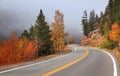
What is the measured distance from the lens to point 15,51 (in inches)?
3435

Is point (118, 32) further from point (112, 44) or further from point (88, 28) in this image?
point (88, 28)

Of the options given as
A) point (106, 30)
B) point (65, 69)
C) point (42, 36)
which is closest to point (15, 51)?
point (42, 36)

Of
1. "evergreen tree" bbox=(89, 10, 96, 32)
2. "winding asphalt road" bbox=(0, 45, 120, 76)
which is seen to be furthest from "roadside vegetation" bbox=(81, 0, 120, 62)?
"winding asphalt road" bbox=(0, 45, 120, 76)

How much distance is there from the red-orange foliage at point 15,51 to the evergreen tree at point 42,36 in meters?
11.8

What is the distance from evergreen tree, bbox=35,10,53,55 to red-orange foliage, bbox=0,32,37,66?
11815 mm

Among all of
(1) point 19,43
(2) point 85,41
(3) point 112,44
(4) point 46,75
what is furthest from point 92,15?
(4) point 46,75

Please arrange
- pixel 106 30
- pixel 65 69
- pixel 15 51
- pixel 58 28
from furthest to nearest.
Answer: pixel 15 51 < pixel 106 30 < pixel 58 28 < pixel 65 69

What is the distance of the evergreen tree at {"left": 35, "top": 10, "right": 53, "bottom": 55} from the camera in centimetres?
6619

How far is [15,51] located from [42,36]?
23101 mm

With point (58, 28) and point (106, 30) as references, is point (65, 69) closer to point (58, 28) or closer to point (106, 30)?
point (58, 28)

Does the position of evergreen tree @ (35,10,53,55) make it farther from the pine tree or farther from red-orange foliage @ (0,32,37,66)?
red-orange foliage @ (0,32,37,66)

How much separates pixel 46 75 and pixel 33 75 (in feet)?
2.12

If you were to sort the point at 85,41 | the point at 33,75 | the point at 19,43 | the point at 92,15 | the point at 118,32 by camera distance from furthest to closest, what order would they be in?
the point at 92,15 < the point at 85,41 < the point at 19,43 < the point at 118,32 < the point at 33,75

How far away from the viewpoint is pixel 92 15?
6422 inches
